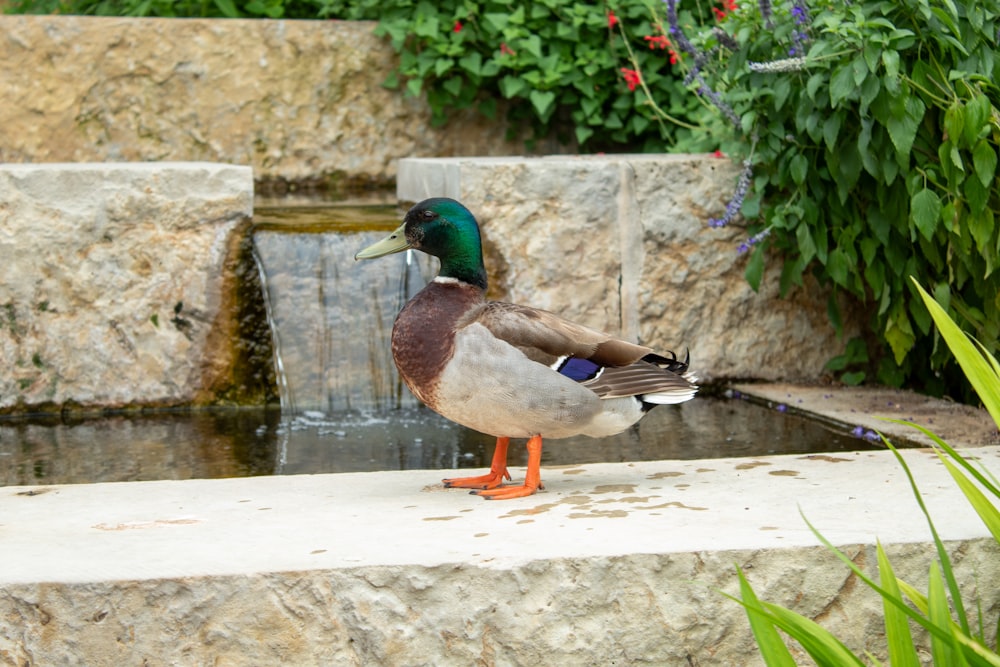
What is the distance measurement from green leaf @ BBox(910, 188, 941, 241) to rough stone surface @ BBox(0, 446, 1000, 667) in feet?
5.06

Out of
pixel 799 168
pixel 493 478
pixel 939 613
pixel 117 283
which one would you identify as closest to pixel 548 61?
pixel 799 168

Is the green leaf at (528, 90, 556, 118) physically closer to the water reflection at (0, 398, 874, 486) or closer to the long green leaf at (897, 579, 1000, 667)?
the water reflection at (0, 398, 874, 486)

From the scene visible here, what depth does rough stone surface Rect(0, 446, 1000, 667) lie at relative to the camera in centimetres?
215

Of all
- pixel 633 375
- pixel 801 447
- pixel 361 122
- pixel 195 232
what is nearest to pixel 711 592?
pixel 633 375

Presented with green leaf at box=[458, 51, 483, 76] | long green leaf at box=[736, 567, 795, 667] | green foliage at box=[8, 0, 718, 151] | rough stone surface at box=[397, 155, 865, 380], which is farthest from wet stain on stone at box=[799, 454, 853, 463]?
green leaf at box=[458, 51, 483, 76]

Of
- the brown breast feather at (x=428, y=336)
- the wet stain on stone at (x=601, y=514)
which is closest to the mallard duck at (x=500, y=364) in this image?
the brown breast feather at (x=428, y=336)

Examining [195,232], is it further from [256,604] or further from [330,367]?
[256,604]

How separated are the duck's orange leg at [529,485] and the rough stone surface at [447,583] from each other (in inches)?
8.4

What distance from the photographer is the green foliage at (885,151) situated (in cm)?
385

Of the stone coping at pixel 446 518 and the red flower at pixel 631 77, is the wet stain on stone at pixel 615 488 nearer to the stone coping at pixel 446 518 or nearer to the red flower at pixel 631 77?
the stone coping at pixel 446 518

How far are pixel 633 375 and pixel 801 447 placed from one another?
3.95ft

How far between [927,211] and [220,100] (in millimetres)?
3694

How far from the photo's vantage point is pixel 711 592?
2262 mm

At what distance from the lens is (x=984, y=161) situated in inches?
150
